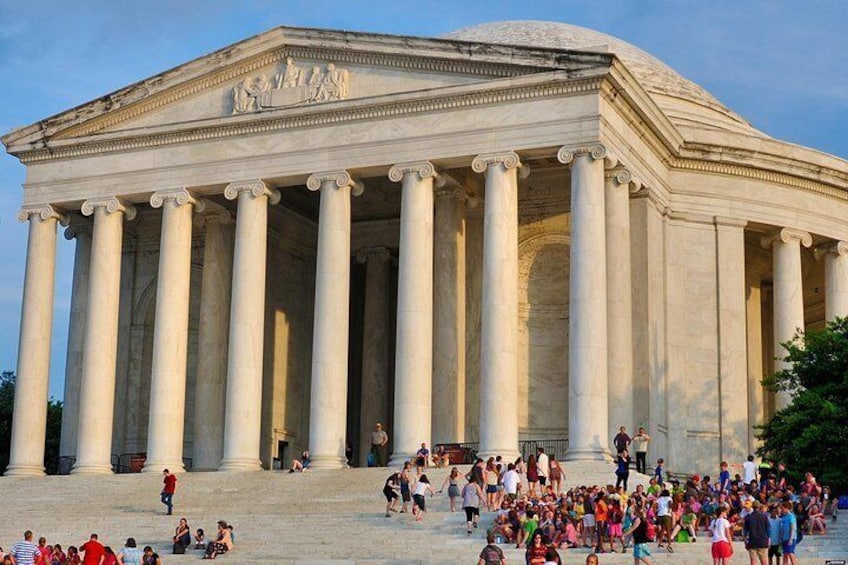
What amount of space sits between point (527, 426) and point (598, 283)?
10.8 metres

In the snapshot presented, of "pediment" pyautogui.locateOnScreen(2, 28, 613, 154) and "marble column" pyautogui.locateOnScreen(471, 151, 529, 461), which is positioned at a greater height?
"pediment" pyautogui.locateOnScreen(2, 28, 613, 154)

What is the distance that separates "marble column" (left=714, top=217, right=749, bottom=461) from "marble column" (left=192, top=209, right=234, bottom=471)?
1982cm

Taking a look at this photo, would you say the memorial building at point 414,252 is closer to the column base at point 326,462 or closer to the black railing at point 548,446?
the column base at point 326,462

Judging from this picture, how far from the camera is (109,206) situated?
5544 cm

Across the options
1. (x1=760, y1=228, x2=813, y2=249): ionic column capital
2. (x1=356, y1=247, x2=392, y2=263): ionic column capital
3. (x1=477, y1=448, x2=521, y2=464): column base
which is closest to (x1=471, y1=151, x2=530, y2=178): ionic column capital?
(x1=477, y1=448, x2=521, y2=464): column base

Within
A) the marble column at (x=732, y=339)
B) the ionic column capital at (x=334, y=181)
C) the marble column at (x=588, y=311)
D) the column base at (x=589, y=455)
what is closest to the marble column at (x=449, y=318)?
the ionic column capital at (x=334, y=181)

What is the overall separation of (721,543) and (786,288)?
2712cm

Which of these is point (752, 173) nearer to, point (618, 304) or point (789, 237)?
point (789, 237)

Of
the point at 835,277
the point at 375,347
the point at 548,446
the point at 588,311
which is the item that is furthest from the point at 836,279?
the point at 375,347

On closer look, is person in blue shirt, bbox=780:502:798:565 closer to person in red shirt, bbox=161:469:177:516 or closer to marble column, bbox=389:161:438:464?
marble column, bbox=389:161:438:464

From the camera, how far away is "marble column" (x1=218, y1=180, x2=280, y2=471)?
51.2 metres

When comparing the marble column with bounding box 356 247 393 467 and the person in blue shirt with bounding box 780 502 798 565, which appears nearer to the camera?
the person in blue shirt with bounding box 780 502 798 565

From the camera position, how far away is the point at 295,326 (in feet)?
206

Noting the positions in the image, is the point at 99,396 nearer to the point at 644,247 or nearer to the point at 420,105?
the point at 420,105
